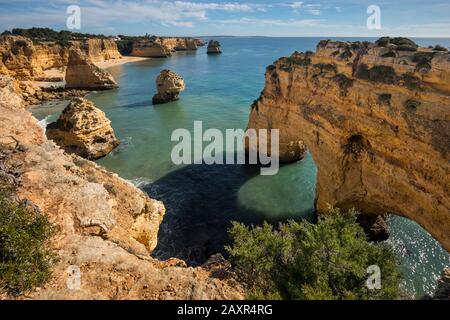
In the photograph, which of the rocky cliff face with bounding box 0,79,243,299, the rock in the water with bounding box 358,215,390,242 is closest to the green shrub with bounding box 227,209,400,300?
the rocky cliff face with bounding box 0,79,243,299

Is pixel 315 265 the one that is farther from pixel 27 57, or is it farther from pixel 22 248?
pixel 27 57

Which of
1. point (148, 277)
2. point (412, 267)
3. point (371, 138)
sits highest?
point (371, 138)

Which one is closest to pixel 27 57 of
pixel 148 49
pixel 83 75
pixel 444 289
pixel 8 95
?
pixel 83 75

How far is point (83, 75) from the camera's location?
5956cm

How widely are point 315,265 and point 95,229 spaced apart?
21.7ft

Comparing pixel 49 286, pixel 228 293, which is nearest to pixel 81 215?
pixel 49 286

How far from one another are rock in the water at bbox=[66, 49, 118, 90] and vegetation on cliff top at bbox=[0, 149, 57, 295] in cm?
5737

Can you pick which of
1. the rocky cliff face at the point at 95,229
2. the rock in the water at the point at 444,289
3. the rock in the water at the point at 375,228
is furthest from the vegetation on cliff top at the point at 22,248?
the rock in the water at the point at 375,228

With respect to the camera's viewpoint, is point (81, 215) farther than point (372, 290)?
Yes

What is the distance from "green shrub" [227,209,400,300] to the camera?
737cm

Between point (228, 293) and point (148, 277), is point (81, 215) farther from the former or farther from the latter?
point (228, 293)

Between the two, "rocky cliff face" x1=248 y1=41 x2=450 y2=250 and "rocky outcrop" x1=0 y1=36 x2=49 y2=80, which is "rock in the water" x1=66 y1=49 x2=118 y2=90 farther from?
"rocky cliff face" x1=248 y1=41 x2=450 y2=250

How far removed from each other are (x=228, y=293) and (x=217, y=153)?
77.2ft

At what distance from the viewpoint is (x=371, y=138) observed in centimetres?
1638
